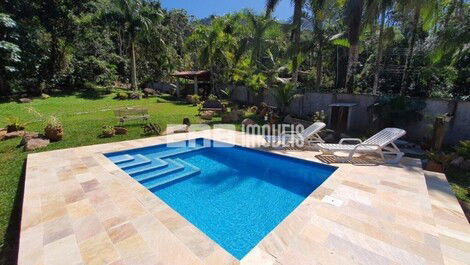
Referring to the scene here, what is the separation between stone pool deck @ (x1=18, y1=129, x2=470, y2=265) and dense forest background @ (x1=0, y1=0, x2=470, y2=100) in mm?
9984

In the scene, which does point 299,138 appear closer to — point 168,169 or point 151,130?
point 168,169

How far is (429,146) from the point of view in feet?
30.0

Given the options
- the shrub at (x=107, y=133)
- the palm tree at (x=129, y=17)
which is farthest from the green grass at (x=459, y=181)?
the palm tree at (x=129, y=17)

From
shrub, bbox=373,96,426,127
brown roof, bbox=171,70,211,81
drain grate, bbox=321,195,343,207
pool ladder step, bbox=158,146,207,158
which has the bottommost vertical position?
pool ladder step, bbox=158,146,207,158

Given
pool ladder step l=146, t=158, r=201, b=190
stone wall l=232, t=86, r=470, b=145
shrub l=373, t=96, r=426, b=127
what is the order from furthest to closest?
shrub l=373, t=96, r=426, b=127 → stone wall l=232, t=86, r=470, b=145 → pool ladder step l=146, t=158, r=201, b=190

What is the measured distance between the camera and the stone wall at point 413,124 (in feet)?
30.7

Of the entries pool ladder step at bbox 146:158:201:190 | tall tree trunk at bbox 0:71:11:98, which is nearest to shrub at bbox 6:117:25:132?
pool ladder step at bbox 146:158:201:190

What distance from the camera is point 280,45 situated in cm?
2266

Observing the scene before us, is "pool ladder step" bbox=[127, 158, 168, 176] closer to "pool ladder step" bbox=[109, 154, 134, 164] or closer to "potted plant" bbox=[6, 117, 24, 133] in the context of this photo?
"pool ladder step" bbox=[109, 154, 134, 164]

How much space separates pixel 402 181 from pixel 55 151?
1025cm

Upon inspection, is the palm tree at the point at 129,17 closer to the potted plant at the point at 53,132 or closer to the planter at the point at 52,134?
the potted plant at the point at 53,132

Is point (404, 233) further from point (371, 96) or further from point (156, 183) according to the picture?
point (371, 96)

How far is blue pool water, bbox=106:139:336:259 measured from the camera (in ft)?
15.5

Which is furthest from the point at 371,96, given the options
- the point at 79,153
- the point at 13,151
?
the point at 13,151
